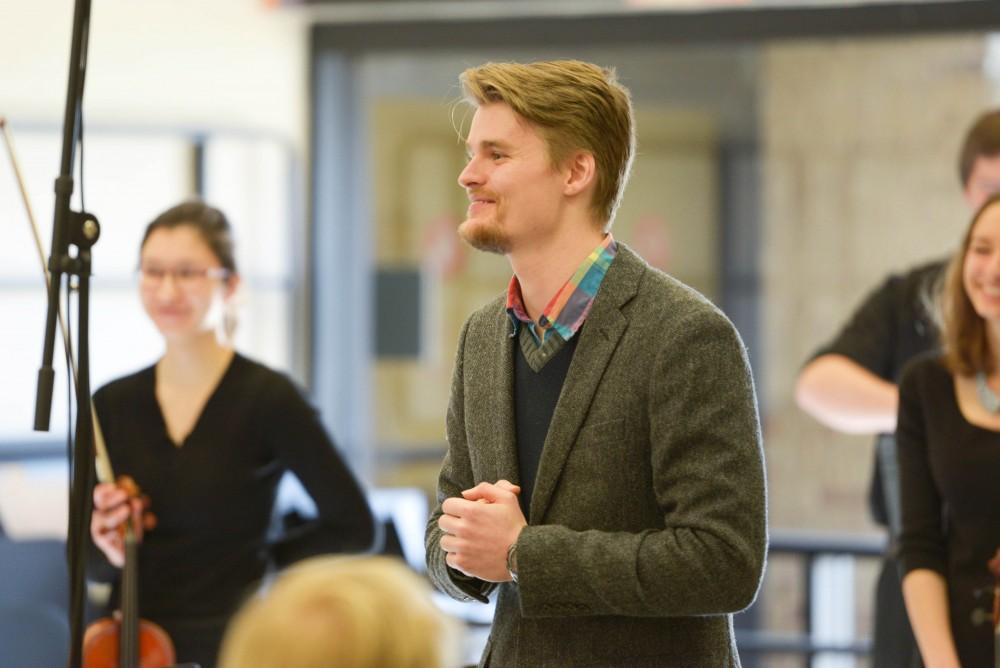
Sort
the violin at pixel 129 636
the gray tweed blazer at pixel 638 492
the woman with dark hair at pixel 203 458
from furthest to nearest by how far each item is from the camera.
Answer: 1. the woman with dark hair at pixel 203 458
2. the violin at pixel 129 636
3. the gray tweed blazer at pixel 638 492

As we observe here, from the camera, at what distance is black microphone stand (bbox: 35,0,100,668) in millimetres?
1825

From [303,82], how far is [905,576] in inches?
131

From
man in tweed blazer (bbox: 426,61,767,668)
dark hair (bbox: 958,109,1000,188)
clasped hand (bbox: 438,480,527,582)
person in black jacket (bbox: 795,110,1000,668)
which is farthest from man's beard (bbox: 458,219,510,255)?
dark hair (bbox: 958,109,1000,188)

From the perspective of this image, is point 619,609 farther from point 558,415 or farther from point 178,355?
point 178,355

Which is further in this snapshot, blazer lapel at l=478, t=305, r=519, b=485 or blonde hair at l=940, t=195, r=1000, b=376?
blonde hair at l=940, t=195, r=1000, b=376

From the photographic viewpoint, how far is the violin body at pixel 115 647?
2.48 metres

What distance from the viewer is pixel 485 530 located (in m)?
1.57

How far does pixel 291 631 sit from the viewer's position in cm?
104

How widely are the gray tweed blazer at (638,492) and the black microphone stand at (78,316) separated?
1.72 ft

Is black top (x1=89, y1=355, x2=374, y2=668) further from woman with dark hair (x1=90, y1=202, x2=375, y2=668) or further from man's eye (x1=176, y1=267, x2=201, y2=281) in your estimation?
man's eye (x1=176, y1=267, x2=201, y2=281)

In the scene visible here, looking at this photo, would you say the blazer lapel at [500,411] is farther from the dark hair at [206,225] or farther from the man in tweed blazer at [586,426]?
the dark hair at [206,225]

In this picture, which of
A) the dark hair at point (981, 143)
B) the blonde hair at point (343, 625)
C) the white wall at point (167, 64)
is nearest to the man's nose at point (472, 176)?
the blonde hair at point (343, 625)

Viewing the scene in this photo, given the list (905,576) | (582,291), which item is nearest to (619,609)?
(582,291)

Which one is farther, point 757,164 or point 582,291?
point 757,164
